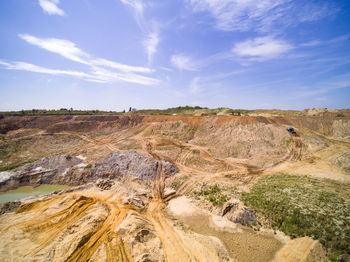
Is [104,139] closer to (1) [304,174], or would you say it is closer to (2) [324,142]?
(1) [304,174]

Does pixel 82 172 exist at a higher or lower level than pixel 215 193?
lower

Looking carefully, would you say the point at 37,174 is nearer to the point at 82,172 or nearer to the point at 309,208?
the point at 82,172

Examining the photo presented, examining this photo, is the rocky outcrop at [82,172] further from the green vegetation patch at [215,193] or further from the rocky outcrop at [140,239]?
the rocky outcrop at [140,239]

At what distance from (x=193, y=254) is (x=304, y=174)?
51.4 feet

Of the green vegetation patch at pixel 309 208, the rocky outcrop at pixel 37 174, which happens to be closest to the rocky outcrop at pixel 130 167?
the rocky outcrop at pixel 37 174

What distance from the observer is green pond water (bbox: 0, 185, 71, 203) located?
17625 millimetres

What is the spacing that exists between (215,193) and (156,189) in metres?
6.48

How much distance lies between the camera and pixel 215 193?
15305 millimetres

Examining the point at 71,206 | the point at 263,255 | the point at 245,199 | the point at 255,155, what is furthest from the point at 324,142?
the point at 71,206

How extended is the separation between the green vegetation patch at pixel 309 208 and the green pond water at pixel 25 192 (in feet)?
73.9

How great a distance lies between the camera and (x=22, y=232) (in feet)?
34.2

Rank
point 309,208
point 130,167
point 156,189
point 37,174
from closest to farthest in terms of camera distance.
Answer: point 309,208, point 156,189, point 130,167, point 37,174

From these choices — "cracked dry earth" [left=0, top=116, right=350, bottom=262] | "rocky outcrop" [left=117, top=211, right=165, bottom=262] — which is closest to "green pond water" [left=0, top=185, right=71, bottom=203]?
"cracked dry earth" [left=0, top=116, right=350, bottom=262]

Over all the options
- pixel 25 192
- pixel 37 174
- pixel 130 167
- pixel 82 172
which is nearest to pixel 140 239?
pixel 130 167
